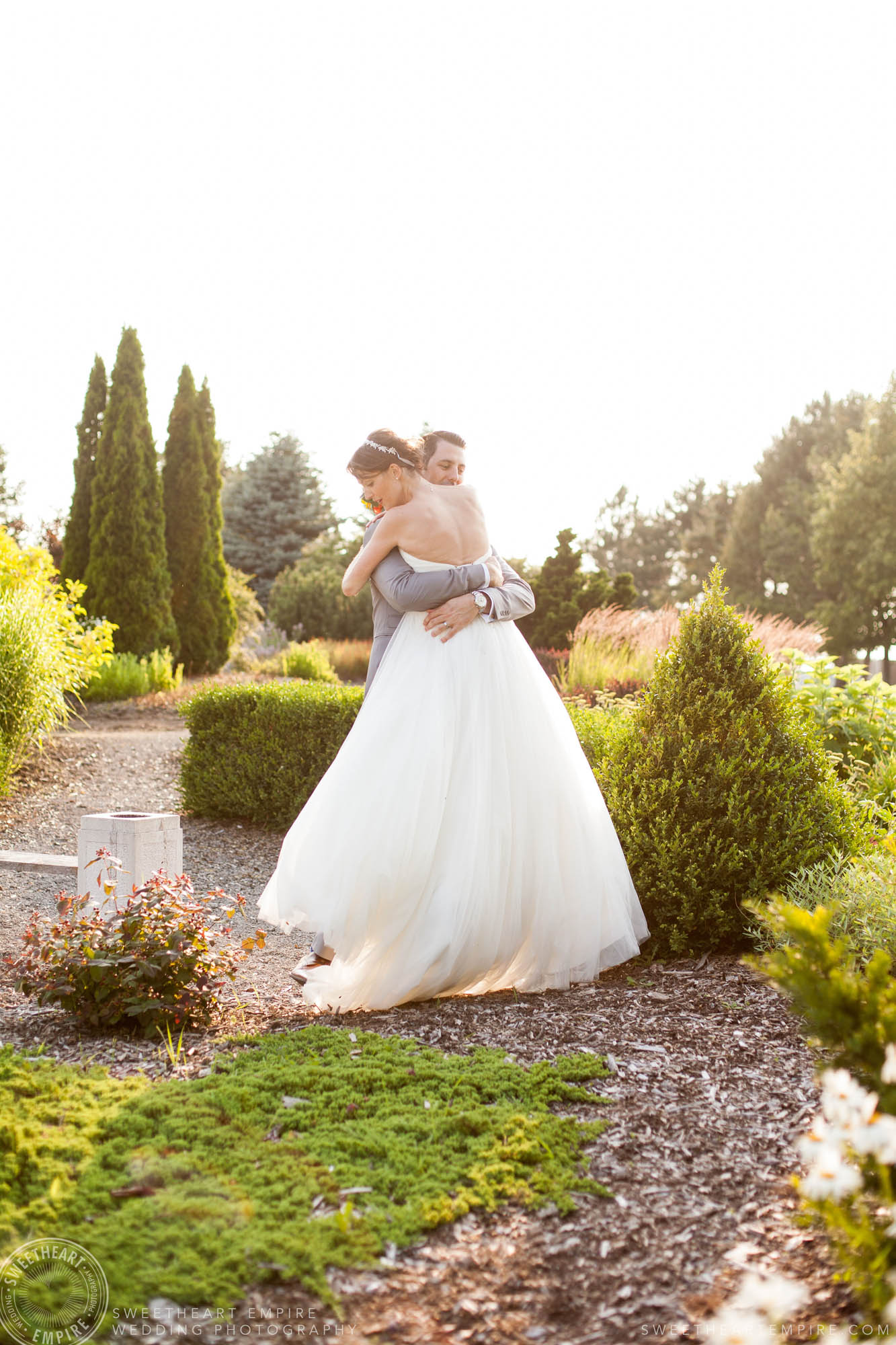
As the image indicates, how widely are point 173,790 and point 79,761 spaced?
46.1 inches

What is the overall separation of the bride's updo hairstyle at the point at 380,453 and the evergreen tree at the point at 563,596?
10.5 meters

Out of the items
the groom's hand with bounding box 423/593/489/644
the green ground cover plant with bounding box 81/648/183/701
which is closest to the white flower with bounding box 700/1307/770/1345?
the groom's hand with bounding box 423/593/489/644

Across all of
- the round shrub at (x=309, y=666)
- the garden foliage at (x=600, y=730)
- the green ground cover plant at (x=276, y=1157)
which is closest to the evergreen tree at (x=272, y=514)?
the round shrub at (x=309, y=666)

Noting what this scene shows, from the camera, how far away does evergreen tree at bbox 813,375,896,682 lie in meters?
26.1

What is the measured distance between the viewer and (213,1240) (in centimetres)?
181

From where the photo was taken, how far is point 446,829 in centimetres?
334

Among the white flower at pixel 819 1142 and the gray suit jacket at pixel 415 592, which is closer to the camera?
the white flower at pixel 819 1142

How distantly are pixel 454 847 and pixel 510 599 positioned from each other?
1023 mm

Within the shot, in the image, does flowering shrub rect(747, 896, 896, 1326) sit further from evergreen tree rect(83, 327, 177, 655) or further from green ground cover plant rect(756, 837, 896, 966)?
evergreen tree rect(83, 327, 177, 655)

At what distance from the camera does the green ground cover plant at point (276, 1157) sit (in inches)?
71.1

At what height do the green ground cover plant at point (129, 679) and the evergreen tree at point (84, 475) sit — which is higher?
the evergreen tree at point (84, 475)

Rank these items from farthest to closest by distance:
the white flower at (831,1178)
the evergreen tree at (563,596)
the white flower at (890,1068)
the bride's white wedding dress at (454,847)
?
the evergreen tree at (563,596)
the bride's white wedding dress at (454,847)
the white flower at (890,1068)
the white flower at (831,1178)

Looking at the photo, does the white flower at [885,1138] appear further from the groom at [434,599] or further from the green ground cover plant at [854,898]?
the groom at [434,599]

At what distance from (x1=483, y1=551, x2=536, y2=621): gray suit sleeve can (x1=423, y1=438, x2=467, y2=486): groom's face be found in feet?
1.23
